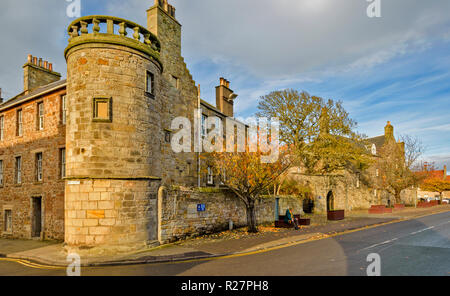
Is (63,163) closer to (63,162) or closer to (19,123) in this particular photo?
(63,162)

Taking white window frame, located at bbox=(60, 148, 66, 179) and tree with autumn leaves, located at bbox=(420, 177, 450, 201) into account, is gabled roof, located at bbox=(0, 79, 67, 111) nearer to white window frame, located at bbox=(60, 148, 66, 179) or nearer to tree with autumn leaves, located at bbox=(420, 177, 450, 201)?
white window frame, located at bbox=(60, 148, 66, 179)

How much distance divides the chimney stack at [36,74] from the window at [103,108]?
13.8m

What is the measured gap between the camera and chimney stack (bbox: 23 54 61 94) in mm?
22641

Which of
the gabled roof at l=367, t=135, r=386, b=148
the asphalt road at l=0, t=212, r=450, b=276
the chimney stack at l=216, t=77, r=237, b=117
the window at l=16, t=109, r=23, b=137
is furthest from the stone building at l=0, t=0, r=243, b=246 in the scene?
the gabled roof at l=367, t=135, r=386, b=148

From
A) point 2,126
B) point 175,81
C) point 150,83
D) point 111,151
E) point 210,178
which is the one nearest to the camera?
point 111,151

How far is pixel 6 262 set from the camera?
1170 centimetres

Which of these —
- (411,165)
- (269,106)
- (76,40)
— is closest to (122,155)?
(76,40)

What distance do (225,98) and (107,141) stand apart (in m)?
15.9

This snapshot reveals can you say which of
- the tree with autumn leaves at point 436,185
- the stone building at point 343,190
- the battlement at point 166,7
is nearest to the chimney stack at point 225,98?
the battlement at point 166,7

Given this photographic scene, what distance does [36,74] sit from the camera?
76.4ft

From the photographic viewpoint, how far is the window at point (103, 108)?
1239 centimetres

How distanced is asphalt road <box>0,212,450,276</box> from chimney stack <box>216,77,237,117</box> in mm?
16181

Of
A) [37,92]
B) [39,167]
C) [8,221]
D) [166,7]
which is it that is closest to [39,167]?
[39,167]
